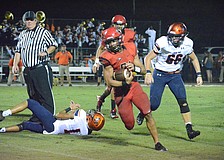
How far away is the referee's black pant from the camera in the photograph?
31.6 feet

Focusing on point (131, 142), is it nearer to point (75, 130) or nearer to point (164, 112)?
point (75, 130)

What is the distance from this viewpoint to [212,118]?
39.1 feet

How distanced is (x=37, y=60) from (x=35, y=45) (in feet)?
0.85

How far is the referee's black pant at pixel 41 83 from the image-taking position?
962cm

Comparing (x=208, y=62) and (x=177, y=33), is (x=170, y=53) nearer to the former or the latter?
(x=177, y=33)

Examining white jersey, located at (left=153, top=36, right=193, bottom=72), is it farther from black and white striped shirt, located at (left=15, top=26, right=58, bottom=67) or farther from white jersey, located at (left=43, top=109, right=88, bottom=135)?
black and white striped shirt, located at (left=15, top=26, right=58, bottom=67)

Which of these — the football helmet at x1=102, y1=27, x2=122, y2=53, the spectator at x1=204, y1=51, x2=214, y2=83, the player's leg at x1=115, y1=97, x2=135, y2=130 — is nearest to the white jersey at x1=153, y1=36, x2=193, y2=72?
the football helmet at x1=102, y1=27, x2=122, y2=53

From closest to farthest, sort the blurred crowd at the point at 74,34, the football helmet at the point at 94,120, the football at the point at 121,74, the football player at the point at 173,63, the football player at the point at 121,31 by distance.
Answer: the football at the point at 121,74 → the football helmet at the point at 94,120 → the football player at the point at 173,63 → the football player at the point at 121,31 → the blurred crowd at the point at 74,34

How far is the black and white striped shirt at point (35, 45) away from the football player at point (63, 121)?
114cm

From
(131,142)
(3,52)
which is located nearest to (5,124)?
(131,142)

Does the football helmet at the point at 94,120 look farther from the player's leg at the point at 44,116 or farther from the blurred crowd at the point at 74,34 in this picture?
the blurred crowd at the point at 74,34

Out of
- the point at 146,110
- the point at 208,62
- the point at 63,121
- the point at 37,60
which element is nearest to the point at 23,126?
the point at 63,121

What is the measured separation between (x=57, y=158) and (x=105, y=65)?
164 centimetres

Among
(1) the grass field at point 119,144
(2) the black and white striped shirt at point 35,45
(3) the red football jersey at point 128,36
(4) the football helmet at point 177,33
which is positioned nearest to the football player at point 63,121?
(1) the grass field at point 119,144
